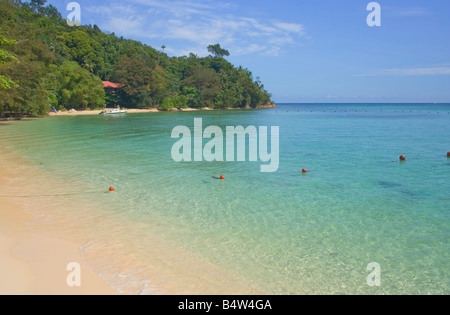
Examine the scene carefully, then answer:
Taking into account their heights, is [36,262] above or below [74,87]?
below

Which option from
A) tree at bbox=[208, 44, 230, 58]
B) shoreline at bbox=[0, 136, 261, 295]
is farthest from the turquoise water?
tree at bbox=[208, 44, 230, 58]

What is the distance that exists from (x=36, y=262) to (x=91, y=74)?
94.3 metres

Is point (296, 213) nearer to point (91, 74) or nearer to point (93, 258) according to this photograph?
point (93, 258)

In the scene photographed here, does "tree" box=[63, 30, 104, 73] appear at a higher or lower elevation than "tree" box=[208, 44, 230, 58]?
lower

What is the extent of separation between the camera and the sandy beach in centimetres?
591

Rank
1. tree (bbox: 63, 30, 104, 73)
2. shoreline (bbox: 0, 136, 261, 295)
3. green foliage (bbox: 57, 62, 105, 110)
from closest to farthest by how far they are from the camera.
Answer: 1. shoreline (bbox: 0, 136, 261, 295)
2. green foliage (bbox: 57, 62, 105, 110)
3. tree (bbox: 63, 30, 104, 73)

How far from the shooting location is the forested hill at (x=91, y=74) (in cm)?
4603

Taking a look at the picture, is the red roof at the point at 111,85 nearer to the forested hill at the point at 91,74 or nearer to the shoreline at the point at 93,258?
the forested hill at the point at 91,74

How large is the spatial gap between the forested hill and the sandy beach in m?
24.4

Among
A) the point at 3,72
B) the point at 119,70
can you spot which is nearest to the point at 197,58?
the point at 119,70

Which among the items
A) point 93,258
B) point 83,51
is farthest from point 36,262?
point 83,51

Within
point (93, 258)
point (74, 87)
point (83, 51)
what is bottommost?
point (93, 258)

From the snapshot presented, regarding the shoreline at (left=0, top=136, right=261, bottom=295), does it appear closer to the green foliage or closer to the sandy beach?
the sandy beach

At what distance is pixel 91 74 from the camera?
Result: 91.9m
